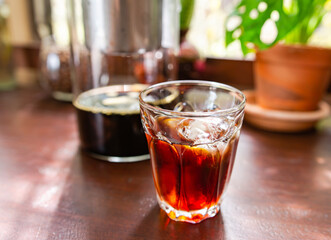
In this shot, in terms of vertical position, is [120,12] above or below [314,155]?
above

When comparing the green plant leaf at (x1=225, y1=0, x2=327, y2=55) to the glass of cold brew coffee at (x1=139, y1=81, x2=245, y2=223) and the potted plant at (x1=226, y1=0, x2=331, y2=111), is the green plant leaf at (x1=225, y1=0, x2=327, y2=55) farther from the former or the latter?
the glass of cold brew coffee at (x1=139, y1=81, x2=245, y2=223)

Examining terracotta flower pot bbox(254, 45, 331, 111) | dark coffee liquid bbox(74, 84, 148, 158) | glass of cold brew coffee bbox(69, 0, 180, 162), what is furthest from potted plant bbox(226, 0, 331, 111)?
dark coffee liquid bbox(74, 84, 148, 158)

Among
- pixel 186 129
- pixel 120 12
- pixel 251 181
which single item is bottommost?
pixel 251 181

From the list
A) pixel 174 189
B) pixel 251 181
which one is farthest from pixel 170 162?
pixel 251 181

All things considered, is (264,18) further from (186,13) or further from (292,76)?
(186,13)

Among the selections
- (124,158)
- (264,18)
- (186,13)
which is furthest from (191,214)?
(186,13)

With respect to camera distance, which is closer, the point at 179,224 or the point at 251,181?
the point at 179,224

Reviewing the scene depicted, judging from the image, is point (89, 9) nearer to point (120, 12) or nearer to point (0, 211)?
point (120, 12)
